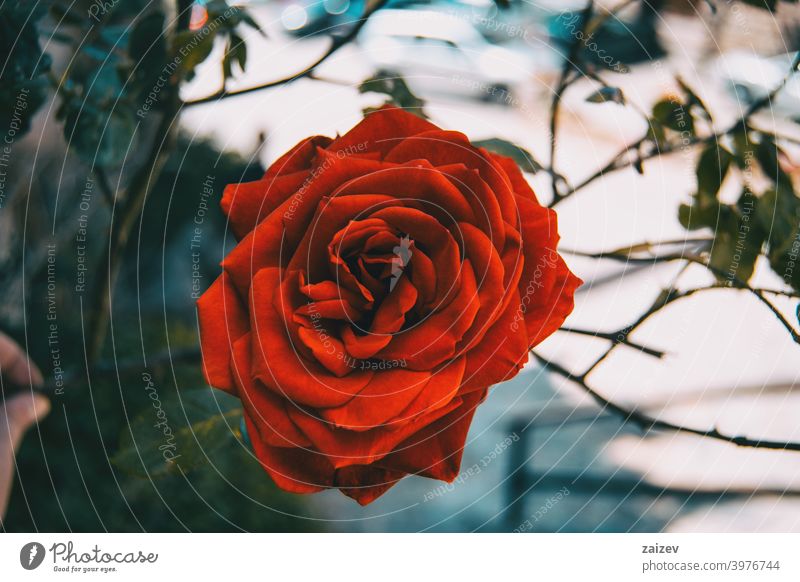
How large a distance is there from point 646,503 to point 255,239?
193 millimetres

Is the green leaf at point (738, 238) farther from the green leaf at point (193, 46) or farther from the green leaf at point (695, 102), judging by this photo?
the green leaf at point (193, 46)

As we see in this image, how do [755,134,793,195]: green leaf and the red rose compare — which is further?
[755,134,793,195]: green leaf

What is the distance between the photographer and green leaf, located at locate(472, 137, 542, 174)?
0.21m

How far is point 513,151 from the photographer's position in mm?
220

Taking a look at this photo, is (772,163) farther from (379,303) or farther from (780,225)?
(379,303)

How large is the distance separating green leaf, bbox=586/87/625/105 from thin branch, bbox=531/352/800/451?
94 mm

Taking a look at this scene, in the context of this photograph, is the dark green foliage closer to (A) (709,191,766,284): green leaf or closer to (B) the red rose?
(B) the red rose

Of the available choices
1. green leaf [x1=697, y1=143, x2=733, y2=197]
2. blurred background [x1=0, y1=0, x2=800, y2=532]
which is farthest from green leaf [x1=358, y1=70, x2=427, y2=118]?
green leaf [x1=697, y1=143, x2=733, y2=197]

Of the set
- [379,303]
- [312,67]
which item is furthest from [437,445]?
[312,67]

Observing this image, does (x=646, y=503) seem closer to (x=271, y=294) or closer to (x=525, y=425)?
(x=525, y=425)

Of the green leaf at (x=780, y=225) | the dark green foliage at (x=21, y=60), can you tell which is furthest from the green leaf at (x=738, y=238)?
the dark green foliage at (x=21, y=60)

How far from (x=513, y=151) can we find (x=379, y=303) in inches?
3.9

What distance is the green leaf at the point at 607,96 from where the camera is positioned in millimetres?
236

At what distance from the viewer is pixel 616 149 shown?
0.80 ft
